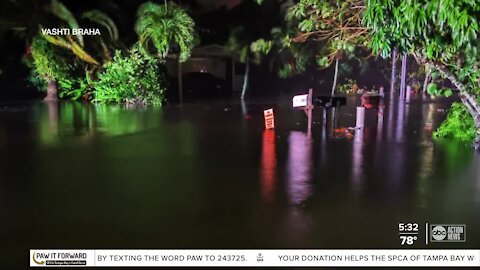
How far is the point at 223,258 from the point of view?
6.64ft

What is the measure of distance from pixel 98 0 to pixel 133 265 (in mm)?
1386

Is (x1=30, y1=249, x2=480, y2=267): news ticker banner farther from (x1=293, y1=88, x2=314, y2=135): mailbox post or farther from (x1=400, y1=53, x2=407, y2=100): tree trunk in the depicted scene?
(x1=400, y1=53, x2=407, y2=100): tree trunk

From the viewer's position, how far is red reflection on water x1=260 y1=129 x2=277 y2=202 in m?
2.36

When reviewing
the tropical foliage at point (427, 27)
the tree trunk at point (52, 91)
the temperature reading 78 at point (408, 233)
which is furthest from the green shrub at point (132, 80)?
the temperature reading 78 at point (408, 233)

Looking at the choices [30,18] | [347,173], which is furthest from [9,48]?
[347,173]

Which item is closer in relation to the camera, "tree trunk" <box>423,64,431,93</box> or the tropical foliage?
the tropical foliage

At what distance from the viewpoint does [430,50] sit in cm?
228

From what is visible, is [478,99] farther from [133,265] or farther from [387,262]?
[133,265]

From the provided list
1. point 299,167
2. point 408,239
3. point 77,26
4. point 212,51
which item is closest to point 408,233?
point 408,239

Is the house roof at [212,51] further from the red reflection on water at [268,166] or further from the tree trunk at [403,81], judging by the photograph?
the tree trunk at [403,81]

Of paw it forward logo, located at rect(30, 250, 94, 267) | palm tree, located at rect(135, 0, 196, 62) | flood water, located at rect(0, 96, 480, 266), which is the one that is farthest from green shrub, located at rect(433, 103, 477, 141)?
paw it forward logo, located at rect(30, 250, 94, 267)

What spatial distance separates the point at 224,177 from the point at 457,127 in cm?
156

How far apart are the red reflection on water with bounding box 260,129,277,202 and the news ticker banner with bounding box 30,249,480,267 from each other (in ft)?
1.18

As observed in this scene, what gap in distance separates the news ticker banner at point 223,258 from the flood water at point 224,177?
4 centimetres
